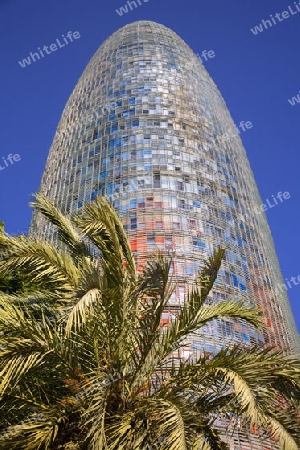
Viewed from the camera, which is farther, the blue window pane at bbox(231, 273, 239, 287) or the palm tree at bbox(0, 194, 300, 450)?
the blue window pane at bbox(231, 273, 239, 287)

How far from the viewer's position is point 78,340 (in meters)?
9.37

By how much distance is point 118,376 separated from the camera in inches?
340

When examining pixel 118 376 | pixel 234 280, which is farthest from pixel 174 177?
pixel 118 376

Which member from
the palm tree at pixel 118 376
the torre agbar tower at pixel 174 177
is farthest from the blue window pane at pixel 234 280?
the palm tree at pixel 118 376

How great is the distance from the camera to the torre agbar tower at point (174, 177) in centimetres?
2288

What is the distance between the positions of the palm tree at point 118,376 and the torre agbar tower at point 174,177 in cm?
1014

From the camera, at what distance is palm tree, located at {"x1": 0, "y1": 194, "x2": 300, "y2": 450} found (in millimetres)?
8016

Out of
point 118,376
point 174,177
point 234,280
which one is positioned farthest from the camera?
point 174,177

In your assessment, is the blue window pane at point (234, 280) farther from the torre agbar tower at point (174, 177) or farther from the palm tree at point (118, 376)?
the palm tree at point (118, 376)

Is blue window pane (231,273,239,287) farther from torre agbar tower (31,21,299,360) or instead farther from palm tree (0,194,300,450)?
palm tree (0,194,300,450)

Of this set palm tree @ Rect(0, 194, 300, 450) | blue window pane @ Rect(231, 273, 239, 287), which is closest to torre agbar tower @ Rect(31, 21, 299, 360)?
blue window pane @ Rect(231, 273, 239, 287)

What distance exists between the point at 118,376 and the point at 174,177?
1787cm

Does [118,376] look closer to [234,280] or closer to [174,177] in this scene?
[234,280]

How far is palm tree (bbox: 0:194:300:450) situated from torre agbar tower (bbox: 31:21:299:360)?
399 inches
